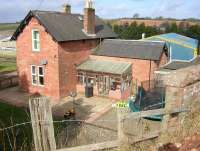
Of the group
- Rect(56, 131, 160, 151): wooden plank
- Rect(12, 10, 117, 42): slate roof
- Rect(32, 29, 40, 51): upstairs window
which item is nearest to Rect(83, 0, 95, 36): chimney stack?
Rect(12, 10, 117, 42): slate roof

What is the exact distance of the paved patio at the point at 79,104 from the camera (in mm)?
18125

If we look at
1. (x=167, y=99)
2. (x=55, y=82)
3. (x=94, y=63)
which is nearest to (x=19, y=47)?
(x=55, y=82)

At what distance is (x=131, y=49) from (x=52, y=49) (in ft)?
22.7

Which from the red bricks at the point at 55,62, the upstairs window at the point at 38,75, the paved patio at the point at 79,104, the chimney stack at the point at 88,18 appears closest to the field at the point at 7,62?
the red bricks at the point at 55,62

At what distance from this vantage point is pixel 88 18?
23.7 metres

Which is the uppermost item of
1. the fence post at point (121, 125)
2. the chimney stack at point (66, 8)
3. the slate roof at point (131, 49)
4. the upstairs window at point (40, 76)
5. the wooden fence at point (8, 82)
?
the chimney stack at point (66, 8)

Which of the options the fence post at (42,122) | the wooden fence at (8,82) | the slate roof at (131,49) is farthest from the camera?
the wooden fence at (8,82)

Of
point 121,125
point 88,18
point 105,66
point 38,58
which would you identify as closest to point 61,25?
point 88,18

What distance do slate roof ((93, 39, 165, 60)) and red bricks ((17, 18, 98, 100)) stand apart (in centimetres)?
166

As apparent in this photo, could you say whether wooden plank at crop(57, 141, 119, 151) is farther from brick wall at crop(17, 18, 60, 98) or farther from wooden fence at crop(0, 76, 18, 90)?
wooden fence at crop(0, 76, 18, 90)

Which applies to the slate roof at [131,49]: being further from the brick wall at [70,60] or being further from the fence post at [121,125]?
the fence post at [121,125]

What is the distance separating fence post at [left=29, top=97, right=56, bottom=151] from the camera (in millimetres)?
4594

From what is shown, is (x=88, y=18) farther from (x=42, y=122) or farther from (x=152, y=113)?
(x=42, y=122)

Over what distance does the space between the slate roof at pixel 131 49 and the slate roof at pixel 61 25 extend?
4.59ft
